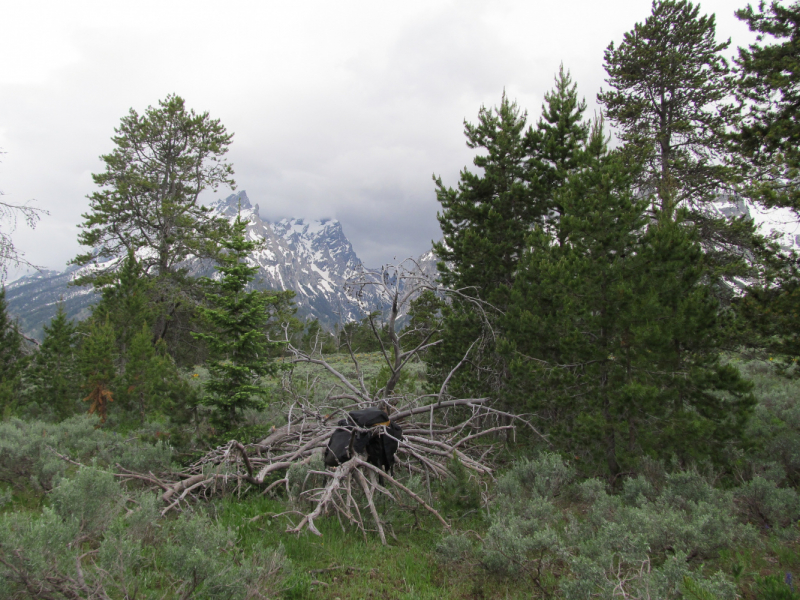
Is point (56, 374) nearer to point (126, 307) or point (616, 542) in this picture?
point (126, 307)

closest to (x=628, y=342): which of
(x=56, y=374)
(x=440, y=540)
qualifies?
(x=440, y=540)

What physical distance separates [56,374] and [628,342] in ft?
46.2

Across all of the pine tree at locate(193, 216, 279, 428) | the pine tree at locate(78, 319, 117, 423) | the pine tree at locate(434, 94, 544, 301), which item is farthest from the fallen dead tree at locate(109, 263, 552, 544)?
the pine tree at locate(78, 319, 117, 423)

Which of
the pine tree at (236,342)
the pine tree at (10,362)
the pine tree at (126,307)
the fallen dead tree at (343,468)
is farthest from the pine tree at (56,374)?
the fallen dead tree at (343,468)

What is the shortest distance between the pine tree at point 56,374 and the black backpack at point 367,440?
931cm

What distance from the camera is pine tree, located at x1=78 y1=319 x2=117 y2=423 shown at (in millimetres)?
10211

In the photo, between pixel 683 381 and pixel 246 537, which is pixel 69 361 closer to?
pixel 246 537

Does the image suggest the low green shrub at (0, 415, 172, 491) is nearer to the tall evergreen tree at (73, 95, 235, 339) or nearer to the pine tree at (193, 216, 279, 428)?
the pine tree at (193, 216, 279, 428)

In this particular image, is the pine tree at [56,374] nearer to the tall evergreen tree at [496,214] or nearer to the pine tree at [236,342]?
the pine tree at [236,342]

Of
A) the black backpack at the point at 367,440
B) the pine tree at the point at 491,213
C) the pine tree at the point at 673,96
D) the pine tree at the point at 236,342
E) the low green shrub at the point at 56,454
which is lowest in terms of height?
the low green shrub at the point at 56,454

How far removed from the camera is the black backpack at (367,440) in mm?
5051

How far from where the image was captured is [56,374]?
1099 centimetres

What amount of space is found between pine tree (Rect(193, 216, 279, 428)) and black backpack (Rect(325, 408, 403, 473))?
2783mm

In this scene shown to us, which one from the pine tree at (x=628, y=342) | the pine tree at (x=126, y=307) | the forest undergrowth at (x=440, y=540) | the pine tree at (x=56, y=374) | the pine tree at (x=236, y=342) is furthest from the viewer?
the pine tree at (x=126, y=307)
